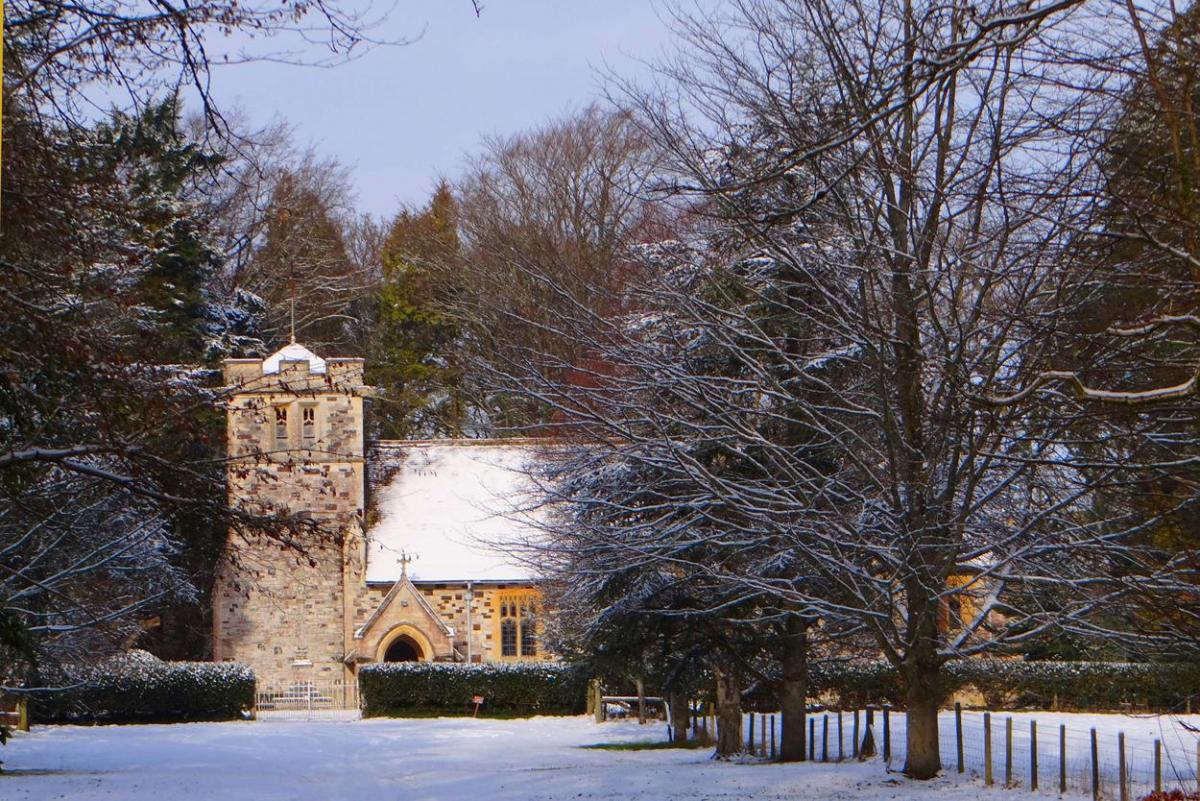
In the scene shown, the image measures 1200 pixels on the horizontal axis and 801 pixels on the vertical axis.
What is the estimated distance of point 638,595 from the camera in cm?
1805

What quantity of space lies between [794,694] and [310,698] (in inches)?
788

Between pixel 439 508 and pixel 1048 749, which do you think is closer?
pixel 1048 749

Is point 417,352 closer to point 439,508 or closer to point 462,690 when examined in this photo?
point 439,508

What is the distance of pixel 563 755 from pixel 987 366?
11673 millimetres

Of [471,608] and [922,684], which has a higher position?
[922,684]

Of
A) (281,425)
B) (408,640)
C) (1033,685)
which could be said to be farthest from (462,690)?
(1033,685)

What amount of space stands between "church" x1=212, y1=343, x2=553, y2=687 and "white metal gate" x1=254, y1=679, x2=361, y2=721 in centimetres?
17

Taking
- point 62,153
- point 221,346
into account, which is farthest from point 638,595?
point 221,346

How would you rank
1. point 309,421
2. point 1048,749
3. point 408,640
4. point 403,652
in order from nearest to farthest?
point 1048,749
point 408,640
point 403,652
point 309,421

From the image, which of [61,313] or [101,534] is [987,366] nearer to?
[61,313]

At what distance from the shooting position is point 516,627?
37469mm

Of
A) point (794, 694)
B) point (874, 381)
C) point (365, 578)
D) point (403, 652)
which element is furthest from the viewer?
point (403, 652)

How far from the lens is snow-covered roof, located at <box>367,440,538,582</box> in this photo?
37219 millimetres

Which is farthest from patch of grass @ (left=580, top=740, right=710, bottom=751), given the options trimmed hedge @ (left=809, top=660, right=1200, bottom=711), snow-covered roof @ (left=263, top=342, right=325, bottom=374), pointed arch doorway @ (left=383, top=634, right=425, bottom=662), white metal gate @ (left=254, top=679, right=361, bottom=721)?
snow-covered roof @ (left=263, top=342, right=325, bottom=374)
